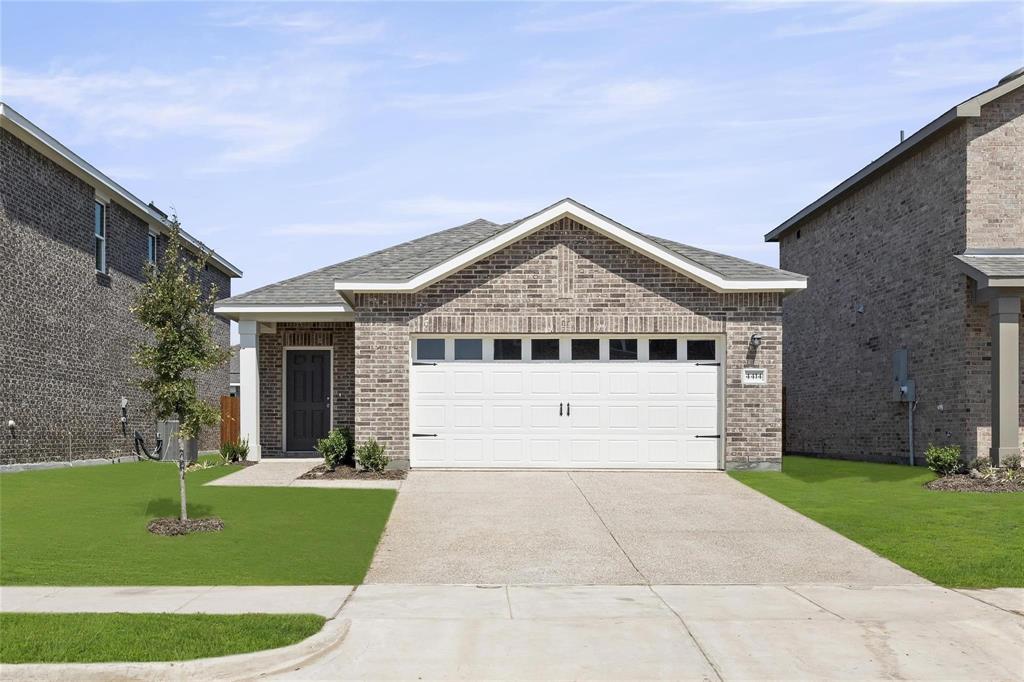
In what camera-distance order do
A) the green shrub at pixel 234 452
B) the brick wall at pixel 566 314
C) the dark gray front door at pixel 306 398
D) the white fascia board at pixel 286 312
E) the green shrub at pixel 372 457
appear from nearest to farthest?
the green shrub at pixel 372 457
the brick wall at pixel 566 314
the green shrub at pixel 234 452
the white fascia board at pixel 286 312
the dark gray front door at pixel 306 398

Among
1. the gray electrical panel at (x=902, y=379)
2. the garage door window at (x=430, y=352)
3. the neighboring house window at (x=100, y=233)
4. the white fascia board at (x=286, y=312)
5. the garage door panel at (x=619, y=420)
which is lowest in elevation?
the garage door panel at (x=619, y=420)

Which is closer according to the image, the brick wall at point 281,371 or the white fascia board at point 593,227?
the white fascia board at point 593,227

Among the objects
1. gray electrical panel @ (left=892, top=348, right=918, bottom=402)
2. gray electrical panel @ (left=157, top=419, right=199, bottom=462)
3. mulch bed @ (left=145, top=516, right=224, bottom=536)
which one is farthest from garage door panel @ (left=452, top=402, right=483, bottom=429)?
gray electrical panel @ (left=892, top=348, right=918, bottom=402)

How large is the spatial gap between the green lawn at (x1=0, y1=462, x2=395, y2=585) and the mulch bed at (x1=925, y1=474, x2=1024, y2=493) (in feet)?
31.2

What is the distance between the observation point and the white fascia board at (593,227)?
18406mm

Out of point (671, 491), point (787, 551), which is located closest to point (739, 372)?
point (671, 491)

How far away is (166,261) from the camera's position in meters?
12.9

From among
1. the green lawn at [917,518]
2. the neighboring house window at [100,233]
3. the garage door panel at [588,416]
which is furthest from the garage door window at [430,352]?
the neighboring house window at [100,233]

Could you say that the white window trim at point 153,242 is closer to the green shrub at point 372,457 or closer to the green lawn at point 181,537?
the green lawn at point 181,537

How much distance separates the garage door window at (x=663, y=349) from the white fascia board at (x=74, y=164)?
8.35 metres

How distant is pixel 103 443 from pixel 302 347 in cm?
561

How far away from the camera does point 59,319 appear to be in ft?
68.3

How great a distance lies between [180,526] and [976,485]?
42.5ft

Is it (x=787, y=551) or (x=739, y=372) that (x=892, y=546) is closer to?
(x=787, y=551)
